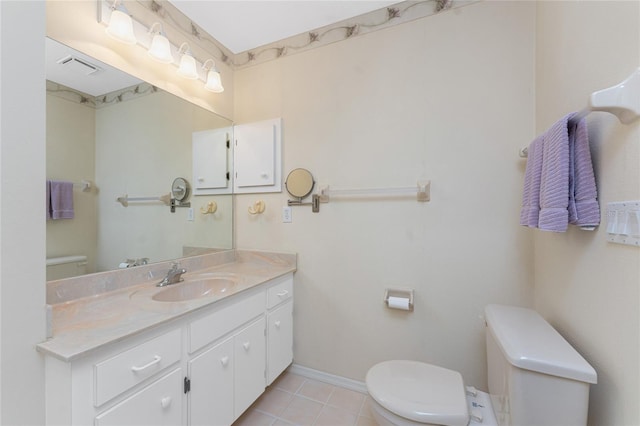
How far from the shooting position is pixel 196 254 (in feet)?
5.82

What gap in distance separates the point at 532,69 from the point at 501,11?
37 centimetres

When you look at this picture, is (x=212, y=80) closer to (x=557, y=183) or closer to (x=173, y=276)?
(x=173, y=276)

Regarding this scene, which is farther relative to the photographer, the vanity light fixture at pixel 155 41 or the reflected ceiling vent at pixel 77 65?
the vanity light fixture at pixel 155 41

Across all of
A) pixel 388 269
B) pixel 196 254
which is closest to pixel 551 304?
pixel 388 269

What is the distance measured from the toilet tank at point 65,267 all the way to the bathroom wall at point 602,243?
2.00 meters

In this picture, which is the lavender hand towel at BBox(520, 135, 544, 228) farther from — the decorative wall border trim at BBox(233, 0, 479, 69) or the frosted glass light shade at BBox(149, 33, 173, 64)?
the frosted glass light shade at BBox(149, 33, 173, 64)

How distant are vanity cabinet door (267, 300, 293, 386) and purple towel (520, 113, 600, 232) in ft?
4.81

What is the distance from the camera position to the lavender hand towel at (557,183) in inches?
32.6

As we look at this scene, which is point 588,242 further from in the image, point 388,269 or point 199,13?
point 199,13

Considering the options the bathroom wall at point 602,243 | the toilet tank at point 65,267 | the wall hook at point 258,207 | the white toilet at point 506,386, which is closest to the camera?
the bathroom wall at point 602,243

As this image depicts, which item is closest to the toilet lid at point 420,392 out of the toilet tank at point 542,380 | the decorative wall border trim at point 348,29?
the toilet tank at point 542,380

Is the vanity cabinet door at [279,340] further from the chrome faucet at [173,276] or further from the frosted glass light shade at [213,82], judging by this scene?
the frosted glass light shade at [213,82]

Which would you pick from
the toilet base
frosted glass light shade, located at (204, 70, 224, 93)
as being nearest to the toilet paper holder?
the toilet base

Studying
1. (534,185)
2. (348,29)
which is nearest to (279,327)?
(534,185)
